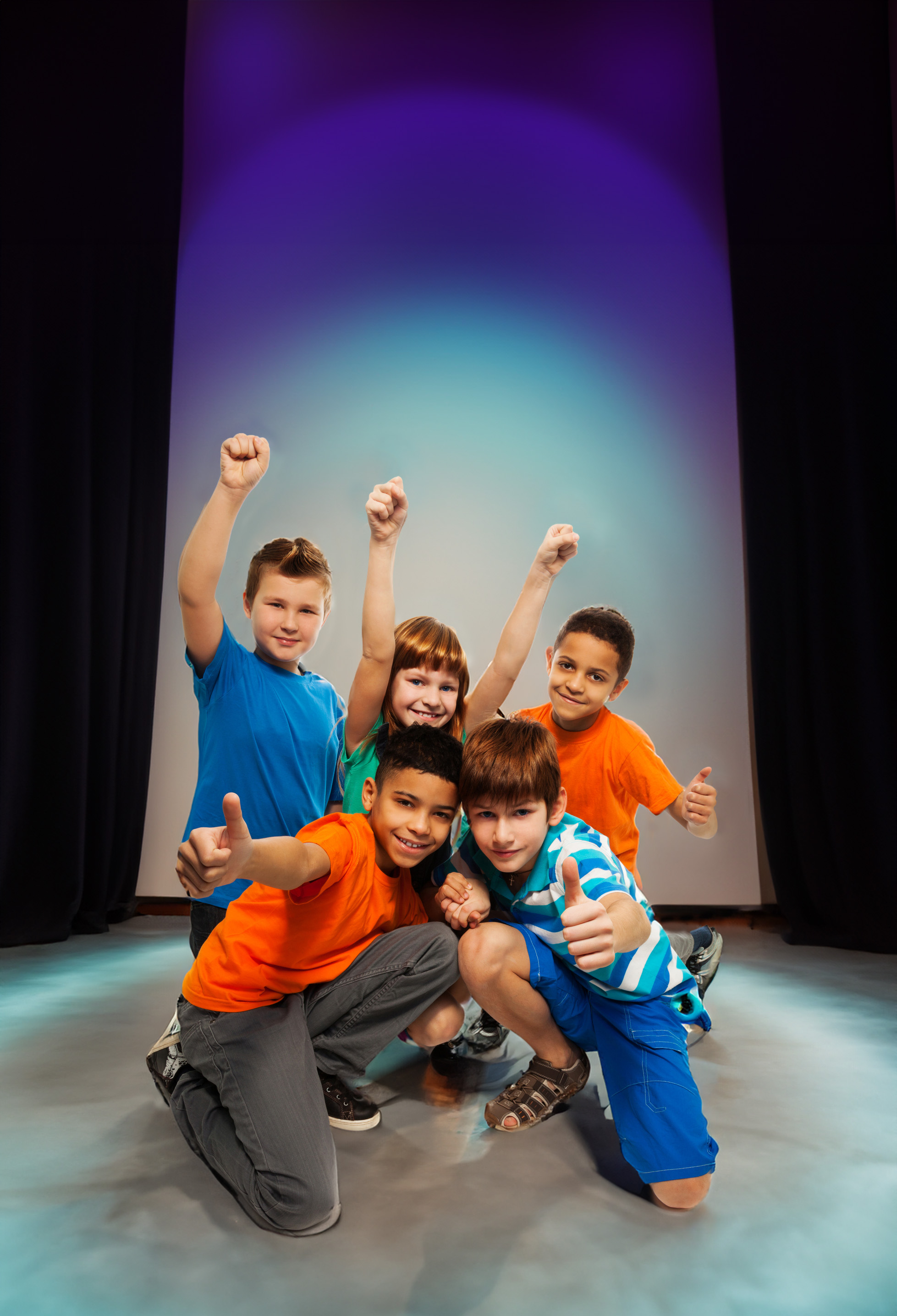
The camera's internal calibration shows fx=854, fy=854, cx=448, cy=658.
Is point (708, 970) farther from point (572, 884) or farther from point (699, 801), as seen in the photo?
point (572, 884)

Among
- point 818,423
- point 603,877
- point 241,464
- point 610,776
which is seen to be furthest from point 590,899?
point 818,423

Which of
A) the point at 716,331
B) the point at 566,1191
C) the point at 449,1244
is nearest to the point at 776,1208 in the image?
the point at 566,1191

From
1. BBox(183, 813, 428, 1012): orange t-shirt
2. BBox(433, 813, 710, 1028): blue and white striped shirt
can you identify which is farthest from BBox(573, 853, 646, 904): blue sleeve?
BBox(183, 813, 428, 1012): orange t-shirt

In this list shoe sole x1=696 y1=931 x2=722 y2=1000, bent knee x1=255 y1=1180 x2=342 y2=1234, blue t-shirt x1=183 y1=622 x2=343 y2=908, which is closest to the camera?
bent knee x1=255 y1=1180 x2=342 y2=1234

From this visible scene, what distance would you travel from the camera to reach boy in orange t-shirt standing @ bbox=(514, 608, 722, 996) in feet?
5.48

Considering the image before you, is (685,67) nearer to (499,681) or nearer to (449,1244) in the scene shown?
(499,681)

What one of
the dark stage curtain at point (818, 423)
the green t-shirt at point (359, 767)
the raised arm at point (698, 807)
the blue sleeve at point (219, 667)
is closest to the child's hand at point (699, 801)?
the raised arm at point (698, 807)

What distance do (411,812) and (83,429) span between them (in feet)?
7.03

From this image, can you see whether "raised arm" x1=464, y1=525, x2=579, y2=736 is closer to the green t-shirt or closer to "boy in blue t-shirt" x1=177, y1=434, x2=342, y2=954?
the green t-shirt

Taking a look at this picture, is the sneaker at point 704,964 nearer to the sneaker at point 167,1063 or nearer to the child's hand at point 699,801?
the child's hand at point 699,801

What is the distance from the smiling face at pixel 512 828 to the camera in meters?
1.22

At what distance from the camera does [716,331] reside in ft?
9.66

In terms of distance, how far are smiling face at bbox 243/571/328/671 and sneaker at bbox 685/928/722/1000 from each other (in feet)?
3.51

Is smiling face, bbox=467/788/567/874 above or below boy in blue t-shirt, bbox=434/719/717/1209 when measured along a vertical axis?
above
